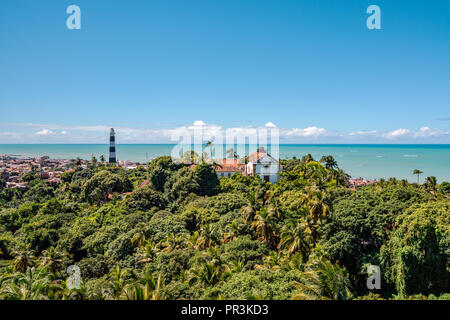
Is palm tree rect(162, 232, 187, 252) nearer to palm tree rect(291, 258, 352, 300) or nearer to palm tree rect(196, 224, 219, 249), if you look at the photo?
palm tree rect(196, 224, 219, 249)

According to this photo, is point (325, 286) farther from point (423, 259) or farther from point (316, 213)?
point (316, 213)

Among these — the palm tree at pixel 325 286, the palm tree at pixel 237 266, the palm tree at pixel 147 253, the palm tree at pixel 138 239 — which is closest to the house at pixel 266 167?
the palm tree at pixel 138 239

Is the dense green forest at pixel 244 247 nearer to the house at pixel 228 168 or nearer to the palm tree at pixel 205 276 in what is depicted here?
the palm tree at pixel 205 276

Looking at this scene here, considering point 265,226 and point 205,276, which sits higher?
point 265,226

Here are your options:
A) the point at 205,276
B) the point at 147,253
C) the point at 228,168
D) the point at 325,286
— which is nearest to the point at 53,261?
the point at 147,253

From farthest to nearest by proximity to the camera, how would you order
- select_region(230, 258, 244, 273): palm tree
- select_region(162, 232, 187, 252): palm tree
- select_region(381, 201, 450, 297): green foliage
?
select_region(162, 232, 187, 252): palm tree → select_region(230, 258, 244, 273): palm tree → select_region(381, 201, 450, 297): green foliage

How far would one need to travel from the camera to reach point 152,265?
17766 millimetres

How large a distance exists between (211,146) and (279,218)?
39916 mm

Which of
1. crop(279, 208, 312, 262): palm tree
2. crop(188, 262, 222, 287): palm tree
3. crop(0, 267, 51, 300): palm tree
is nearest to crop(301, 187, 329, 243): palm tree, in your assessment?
crop(279, 208, 312, 262): palm tree

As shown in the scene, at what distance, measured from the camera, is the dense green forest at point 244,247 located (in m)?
12.6

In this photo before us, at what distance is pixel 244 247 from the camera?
18.3 metres

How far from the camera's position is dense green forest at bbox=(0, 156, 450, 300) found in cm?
1261
